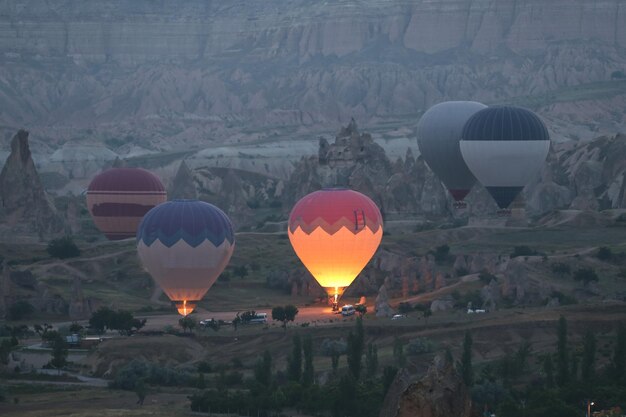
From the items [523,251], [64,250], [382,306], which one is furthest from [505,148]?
[382,306]

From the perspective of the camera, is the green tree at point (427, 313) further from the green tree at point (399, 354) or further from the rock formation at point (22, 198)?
the rock formation at point (22, 198)

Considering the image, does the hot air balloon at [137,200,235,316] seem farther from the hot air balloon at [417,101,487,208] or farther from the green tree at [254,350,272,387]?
the hot air balloon at [417,101,487,208]

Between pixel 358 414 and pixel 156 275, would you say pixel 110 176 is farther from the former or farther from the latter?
pixel 358 414

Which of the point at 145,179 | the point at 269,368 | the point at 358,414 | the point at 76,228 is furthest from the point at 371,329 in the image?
the point at 76,228

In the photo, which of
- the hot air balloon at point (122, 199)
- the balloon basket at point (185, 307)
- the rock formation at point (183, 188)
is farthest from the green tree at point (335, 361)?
the rock formation at point (183, 188)

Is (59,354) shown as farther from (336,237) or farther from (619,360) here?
(619,360)

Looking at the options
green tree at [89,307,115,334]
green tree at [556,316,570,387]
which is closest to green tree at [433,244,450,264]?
green tree at [89,307,115,334]
